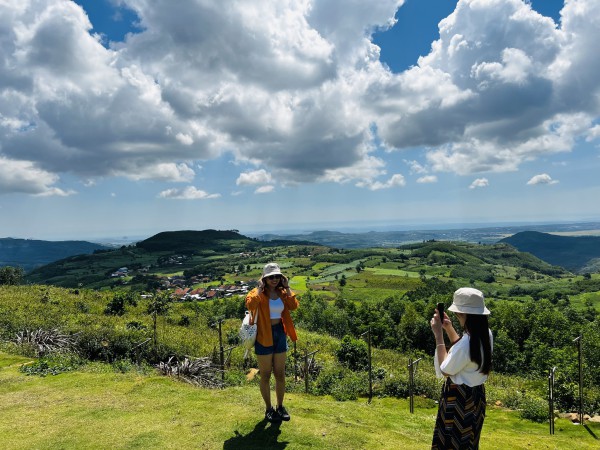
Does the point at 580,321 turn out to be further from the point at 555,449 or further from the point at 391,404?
the point at 555,449

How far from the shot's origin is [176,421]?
6340 mm

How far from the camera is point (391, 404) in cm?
1363

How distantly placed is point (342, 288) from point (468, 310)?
10648cm

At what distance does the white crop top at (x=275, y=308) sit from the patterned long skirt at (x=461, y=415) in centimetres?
261

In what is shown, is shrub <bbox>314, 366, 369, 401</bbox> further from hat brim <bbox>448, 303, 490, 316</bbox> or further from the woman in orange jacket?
hat brim <bbox>448, 303, 490, 316</bbox>

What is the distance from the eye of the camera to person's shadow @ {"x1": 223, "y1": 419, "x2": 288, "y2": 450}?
541cm

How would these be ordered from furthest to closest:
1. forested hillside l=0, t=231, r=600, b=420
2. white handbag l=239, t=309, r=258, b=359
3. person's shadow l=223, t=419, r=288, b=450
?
forested hillside l=0, t=231, r=600, b=420 < white handbag l=239, t=309, r=258, b=359 < person's shadow l=223, t=419, r=288, b=450

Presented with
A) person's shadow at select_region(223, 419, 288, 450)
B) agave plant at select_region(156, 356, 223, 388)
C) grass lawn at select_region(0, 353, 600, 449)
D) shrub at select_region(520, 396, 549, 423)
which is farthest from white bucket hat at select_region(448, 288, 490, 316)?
shrub at select_region(520, 396, 549, 423)

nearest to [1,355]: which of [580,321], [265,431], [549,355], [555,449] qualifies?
[265,431]

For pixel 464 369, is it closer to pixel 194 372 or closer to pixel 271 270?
pixel 271 270

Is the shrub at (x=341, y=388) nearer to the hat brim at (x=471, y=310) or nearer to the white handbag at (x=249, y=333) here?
the white handbag at (x=249, y=333)

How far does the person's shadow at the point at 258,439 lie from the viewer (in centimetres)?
541

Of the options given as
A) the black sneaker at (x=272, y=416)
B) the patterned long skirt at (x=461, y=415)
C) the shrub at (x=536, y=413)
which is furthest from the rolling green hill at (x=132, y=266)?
the patterned long skirt at (x=461, y=415)

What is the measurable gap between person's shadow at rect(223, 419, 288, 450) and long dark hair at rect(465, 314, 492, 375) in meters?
3.30
